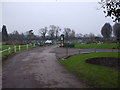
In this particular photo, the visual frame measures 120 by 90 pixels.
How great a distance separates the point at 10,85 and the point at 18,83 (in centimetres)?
43

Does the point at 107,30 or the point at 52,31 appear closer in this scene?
the point at 107,30

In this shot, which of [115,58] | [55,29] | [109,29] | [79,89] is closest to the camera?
[79,89]

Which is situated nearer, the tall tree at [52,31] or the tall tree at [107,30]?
the tall tree at [107,30]

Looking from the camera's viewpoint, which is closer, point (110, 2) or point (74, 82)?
point (74, 82)

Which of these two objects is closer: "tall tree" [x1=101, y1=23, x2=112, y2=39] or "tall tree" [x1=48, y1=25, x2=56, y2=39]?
"tall tree" [x1=101, y1=23, x2=112, y2=39]

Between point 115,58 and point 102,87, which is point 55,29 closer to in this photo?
point 115,58

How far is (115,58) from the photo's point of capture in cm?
1745

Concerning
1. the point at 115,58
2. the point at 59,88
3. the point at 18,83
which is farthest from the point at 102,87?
the point at 115,58

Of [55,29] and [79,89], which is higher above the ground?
[55,29]

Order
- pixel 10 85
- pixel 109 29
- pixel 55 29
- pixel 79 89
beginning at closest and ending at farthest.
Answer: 1. pixel 79 89
2. pixel 10 85
3. pixel 109 29
4. pixel 55 29

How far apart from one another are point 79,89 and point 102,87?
108 centimetres

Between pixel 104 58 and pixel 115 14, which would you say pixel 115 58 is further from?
pixel 115 14

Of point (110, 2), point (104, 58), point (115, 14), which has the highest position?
point (110, 2)

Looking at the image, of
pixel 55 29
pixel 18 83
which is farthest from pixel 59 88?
pixel 55 29
